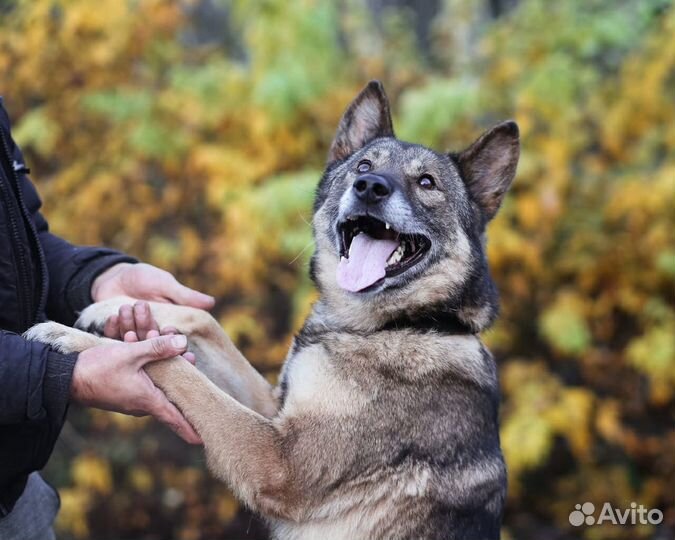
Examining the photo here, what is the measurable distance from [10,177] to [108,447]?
Result: 3.89m

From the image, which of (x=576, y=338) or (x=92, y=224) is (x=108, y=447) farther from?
(x=576, y=338)

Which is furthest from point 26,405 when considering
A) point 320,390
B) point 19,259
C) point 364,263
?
point 364,263

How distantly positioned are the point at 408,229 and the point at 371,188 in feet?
0.67

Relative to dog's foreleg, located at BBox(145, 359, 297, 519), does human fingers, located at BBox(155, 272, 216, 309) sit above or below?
above

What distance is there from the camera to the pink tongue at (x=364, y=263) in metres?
2.62

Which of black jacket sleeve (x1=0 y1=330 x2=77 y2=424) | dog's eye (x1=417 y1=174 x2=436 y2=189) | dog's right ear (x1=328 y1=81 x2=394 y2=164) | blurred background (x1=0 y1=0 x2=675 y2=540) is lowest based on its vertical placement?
blurred background (x1=0 y1=0 x2=675 y2=540)

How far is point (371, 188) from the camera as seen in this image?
8.81 feet

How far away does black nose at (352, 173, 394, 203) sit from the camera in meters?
2.68

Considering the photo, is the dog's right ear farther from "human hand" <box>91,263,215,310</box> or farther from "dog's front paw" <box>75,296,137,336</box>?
"dog's front paw" <box>75,296,137,336</box>

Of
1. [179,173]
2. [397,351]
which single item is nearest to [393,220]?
[397,351]

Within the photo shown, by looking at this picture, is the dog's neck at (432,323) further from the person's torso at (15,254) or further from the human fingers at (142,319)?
the person's torso at (15,254)

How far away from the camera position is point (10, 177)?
84.0 inches

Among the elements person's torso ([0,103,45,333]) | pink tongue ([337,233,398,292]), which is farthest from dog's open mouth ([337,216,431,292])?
person's torso ([0,103,45,333])

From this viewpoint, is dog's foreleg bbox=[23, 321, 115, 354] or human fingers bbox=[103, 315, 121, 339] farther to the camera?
human fingers bbox=[103, 315, 121, 339]
